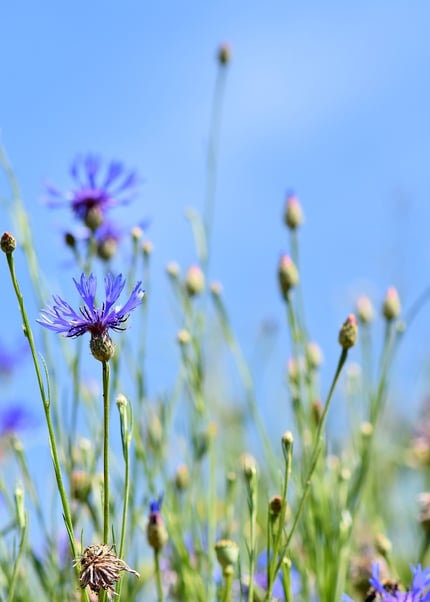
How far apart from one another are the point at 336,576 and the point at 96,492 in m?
0.33

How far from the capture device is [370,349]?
1.37 meters

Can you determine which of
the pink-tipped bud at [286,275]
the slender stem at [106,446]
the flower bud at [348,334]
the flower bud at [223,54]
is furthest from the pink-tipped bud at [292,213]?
the slender stem at [106,446]

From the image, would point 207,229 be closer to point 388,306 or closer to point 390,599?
point 388,306

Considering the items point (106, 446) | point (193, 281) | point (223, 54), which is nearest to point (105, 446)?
point (106, 446)

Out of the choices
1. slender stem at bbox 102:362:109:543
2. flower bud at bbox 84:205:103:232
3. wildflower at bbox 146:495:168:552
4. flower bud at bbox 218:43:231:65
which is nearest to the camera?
slender stem at bbox 102:362:109:543

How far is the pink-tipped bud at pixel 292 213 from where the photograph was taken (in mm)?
1254

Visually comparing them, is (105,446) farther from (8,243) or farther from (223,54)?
(223,54)

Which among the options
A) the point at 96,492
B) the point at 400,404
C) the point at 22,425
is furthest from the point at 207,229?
the point at 400,404

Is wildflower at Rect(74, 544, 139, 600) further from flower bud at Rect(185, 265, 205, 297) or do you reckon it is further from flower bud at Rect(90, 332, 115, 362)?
flower bud at Rect(185, 265, 205, 297)

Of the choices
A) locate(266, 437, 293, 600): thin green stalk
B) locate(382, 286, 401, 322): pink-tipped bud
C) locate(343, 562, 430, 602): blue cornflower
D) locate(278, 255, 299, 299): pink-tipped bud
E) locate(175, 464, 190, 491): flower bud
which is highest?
locate(278, 255, 299, 299): pink-tipped bud

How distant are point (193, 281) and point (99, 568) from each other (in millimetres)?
681

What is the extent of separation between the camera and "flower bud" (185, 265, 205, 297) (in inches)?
51.1

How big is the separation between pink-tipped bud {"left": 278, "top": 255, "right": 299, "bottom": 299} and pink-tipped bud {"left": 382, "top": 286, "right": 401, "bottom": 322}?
11 cm

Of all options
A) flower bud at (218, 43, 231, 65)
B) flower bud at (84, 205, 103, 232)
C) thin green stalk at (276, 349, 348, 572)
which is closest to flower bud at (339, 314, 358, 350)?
thin green stalk at (276, 349, 348, 572)
